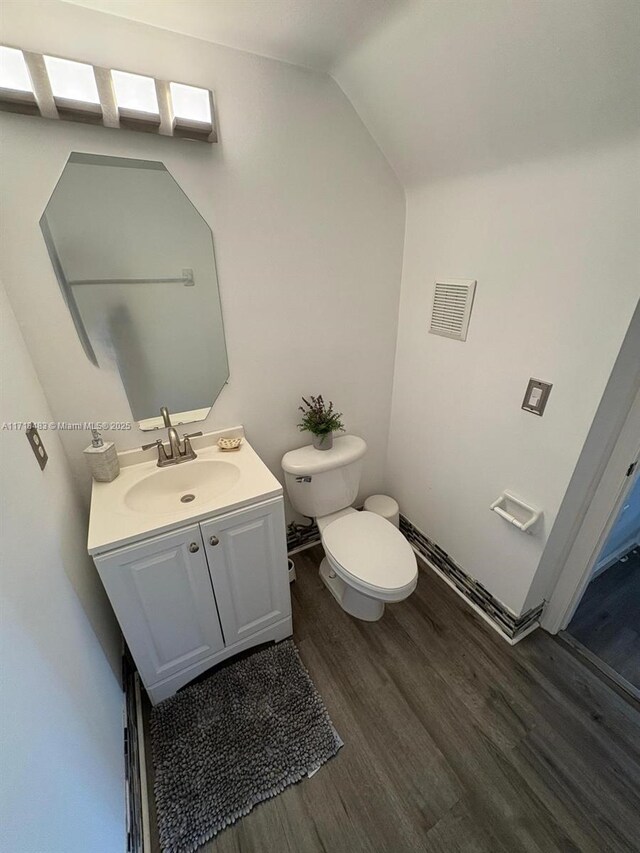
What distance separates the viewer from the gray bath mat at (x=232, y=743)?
112 centimetres

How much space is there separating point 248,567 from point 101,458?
697mm

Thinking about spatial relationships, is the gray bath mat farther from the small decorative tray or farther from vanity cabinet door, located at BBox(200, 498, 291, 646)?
the small decorative tray

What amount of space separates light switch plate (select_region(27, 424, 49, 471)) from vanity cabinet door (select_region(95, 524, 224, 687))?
336mm

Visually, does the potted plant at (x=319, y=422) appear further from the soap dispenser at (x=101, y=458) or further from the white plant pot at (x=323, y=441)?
the soap dispenser at (x=101, y=458)

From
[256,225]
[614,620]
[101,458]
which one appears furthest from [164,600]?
[614,620]

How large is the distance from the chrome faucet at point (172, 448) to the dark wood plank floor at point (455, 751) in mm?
992

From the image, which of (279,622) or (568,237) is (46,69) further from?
(279,622)

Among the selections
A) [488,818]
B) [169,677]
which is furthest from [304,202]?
[488,818]

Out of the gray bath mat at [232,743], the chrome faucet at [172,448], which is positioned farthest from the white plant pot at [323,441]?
the gray bath mat at [232,743]

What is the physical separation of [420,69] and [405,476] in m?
1.76

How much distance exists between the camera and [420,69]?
3.65 ft

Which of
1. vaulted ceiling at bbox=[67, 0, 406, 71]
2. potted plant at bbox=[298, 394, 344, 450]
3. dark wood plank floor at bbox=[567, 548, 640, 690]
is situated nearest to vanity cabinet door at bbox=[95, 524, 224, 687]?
potted plant at bbox=[298, 394, 344, 450]

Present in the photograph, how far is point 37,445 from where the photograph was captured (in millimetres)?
1026

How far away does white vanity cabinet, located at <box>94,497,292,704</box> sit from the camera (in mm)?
1130
